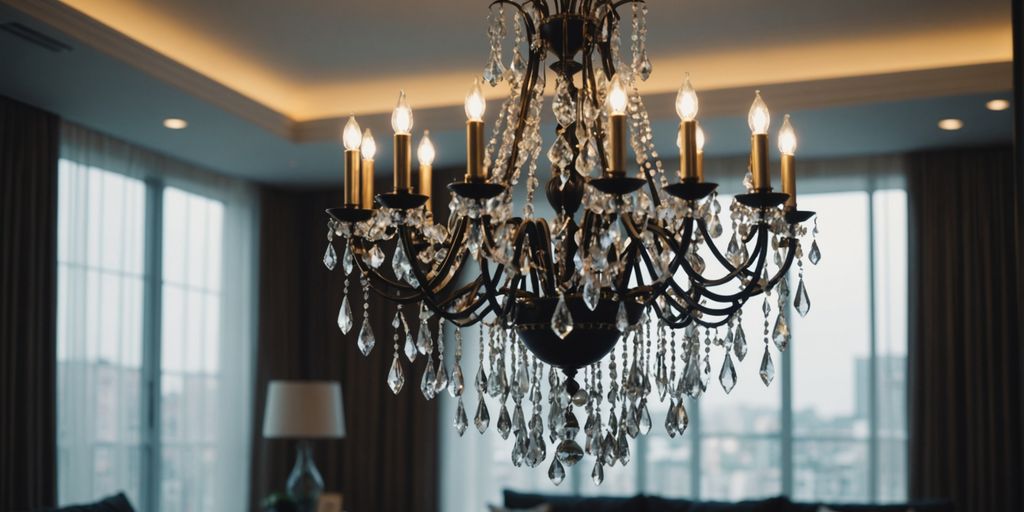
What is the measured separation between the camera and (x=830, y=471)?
5.89 m

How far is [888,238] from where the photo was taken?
588 cm

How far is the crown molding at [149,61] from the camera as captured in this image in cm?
404

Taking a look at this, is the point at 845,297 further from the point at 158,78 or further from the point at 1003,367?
the point at 158,78

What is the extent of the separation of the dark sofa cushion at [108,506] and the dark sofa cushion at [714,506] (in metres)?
2.31

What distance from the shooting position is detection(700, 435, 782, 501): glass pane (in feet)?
19.6

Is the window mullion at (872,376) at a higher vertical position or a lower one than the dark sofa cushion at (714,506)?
higher

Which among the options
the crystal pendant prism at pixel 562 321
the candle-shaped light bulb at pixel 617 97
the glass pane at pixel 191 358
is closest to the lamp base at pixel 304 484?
the glass pane at pixel 191 358

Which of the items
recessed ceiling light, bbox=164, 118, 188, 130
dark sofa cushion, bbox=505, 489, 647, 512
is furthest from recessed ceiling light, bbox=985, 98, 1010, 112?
recessed ceiling light, bbox=164, 118, 188, 130

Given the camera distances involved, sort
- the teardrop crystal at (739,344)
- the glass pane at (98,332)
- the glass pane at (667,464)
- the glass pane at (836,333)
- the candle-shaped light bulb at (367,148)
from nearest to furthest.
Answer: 1. the teardrop crystal at (739,344)
2. the candle-shaped light bulb at (367,148)
3. the glass pane at (98,332)
4. the glass pane at (836,333)
5. the glass pane at (667,464)

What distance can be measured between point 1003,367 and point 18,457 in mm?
4335

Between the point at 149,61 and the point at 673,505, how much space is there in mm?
3003

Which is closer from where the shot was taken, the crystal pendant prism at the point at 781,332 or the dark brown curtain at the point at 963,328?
the crystal pendant prism at the point at 781,332

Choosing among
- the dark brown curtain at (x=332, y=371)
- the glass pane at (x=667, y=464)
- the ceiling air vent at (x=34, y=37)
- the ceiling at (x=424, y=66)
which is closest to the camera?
the ceiling air vent at (x=34, y=37)

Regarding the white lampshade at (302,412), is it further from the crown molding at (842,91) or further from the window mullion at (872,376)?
the window mullion at (872,376)
